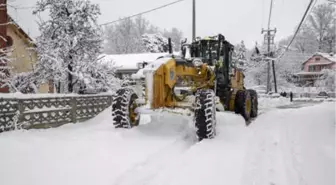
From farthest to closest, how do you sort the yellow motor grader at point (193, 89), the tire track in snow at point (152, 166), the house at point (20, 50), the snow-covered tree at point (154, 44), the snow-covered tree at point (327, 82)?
the snow-covered tree at point (154, 44), the snow-covered tree at point (327, 82), the house at point (20, 50), the yellow motor grader at point (193, 89), the tire track in snow at point (152, 166)

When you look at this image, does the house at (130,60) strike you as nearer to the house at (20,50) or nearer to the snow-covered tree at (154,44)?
the house at (20,50)

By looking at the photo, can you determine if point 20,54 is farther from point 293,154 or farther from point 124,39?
point 124,39

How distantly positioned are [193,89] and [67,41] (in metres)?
6.50

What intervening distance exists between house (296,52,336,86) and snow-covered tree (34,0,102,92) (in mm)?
48676

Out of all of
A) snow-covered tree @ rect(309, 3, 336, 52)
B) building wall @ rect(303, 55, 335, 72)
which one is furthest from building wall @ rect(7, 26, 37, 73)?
building wall @ rect(303, 55, 335, 72)

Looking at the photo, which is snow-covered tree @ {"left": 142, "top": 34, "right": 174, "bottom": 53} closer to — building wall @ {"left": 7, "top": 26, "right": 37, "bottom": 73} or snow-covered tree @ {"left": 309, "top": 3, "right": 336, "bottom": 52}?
snow-covered tree @ {"left": 309, "top": 3, "right": 336, "bottom": 52}

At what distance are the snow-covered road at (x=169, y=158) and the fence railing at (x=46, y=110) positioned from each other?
1.60ft

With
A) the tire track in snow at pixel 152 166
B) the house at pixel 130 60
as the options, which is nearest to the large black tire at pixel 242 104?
the tire track in snow at pixel 152 166

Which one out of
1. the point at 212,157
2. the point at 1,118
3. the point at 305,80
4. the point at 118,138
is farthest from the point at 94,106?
the point at 305,80

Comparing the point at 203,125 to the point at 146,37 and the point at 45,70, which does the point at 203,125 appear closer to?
the point at 45,70

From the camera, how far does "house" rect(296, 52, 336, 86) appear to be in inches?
2175

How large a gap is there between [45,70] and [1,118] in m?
5.48

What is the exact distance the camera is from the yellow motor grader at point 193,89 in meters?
7.51

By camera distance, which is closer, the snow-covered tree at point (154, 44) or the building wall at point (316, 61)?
the snow-covered tree at point (154, 44)
